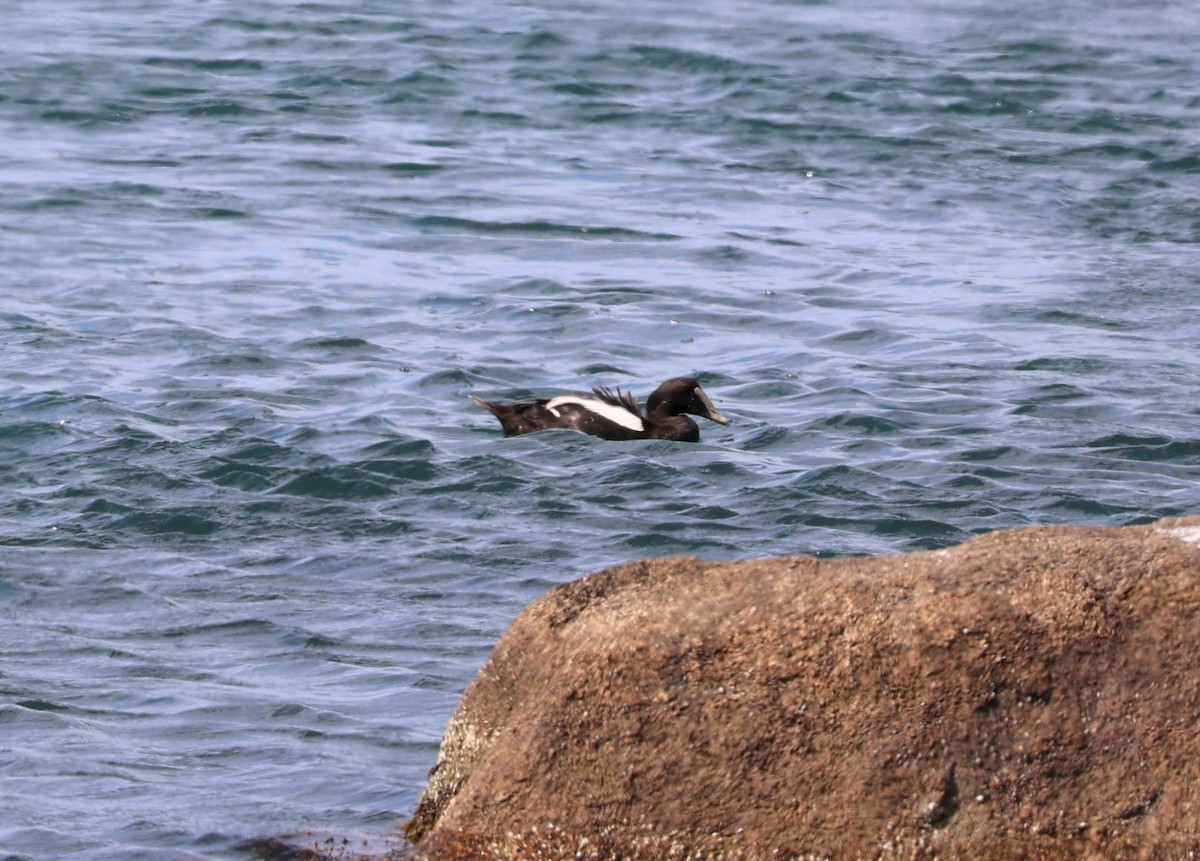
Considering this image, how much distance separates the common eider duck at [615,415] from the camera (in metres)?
9.52

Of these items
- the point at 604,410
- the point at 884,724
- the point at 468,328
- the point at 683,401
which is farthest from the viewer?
the point at 468,328

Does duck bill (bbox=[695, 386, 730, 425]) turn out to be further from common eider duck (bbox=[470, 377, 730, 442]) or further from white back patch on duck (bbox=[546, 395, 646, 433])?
white back patch on duck (bbox=[546, 395, 646, 433])

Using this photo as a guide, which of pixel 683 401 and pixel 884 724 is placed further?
pixel 683 401

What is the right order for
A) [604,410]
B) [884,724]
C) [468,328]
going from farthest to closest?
[468,328]
[604,410]
[884,724]

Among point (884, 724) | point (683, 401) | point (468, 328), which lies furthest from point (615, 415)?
point (884, 724)

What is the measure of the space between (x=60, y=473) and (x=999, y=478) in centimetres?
390

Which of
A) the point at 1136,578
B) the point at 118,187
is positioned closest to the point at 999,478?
the point at 1136,578

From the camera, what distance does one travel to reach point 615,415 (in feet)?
31.6

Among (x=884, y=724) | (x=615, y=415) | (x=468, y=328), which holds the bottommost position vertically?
(x=468, y=328)

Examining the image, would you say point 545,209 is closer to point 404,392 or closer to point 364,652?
point 404,392

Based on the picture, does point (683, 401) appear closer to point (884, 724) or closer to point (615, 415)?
point (615, 415)

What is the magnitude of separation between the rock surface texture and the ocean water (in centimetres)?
75

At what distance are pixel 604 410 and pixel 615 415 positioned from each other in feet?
0.19

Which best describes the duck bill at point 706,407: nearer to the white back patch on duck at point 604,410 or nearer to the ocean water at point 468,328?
the ocean water at point 468,328
